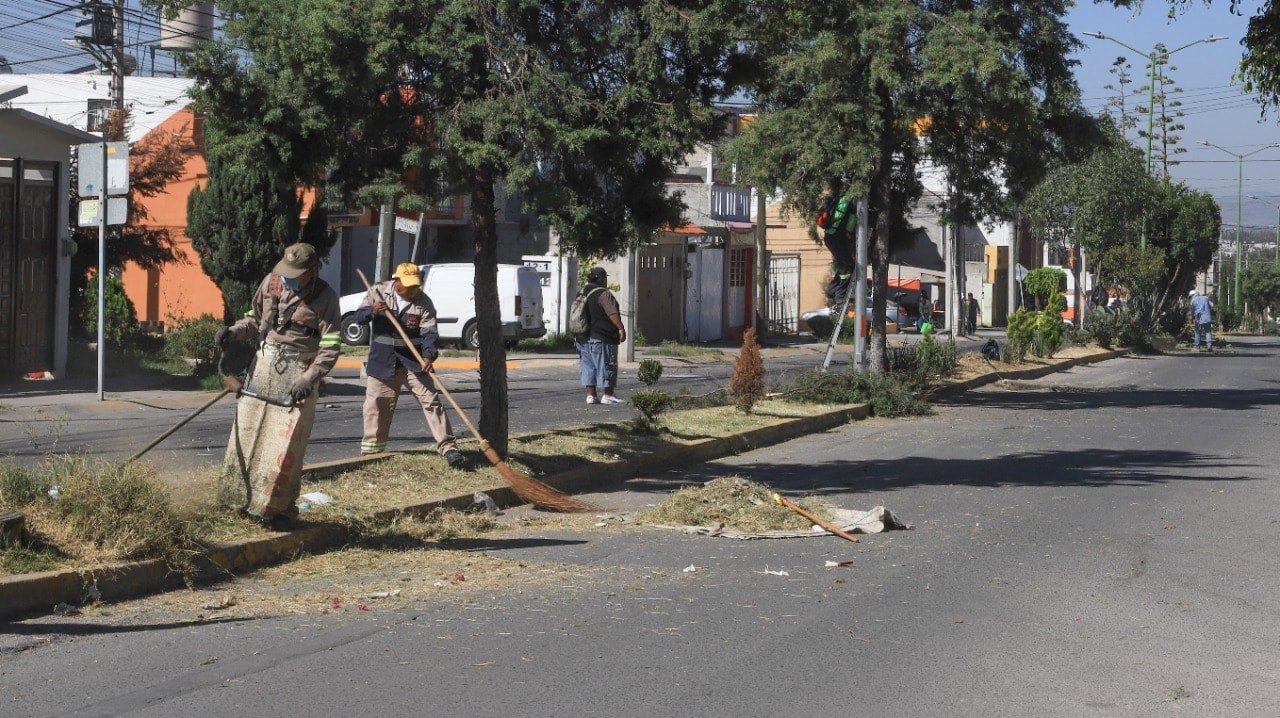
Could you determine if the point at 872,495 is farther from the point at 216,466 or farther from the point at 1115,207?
the point at 1115,207

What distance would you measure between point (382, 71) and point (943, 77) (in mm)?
10397

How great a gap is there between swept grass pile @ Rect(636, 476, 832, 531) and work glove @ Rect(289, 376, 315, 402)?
112 inches

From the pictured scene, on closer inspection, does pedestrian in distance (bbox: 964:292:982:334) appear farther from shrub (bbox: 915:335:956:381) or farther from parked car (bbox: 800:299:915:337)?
shrub (bbox: 915:335:956:381)

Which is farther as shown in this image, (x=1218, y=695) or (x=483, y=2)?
(x=483, y=2)

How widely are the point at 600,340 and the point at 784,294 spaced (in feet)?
85.6

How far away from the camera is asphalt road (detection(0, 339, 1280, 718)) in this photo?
554cm

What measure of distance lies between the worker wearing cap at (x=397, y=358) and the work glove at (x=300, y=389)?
9.13 ft

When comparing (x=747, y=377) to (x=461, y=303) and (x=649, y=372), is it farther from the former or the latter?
(x=461, y=303)

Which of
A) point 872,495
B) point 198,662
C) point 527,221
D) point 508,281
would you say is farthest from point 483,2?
point 508,281

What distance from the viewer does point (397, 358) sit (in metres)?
11.1

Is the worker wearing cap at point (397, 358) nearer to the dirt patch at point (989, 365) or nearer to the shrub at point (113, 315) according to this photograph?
the shrub at point (113, 315)

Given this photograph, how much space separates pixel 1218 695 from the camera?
18.9 ft

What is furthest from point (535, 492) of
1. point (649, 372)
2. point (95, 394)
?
point (95, 394)

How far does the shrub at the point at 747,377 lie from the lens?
16578 millimetres
